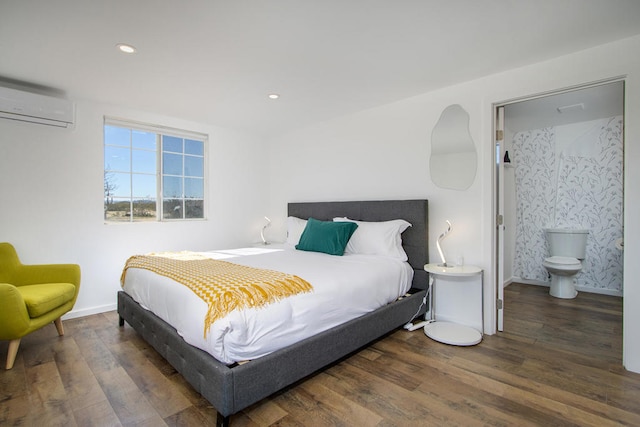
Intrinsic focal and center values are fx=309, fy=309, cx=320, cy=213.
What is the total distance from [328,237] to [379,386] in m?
1.60

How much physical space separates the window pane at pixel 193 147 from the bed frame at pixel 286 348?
2.13 metres

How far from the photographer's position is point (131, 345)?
2602 mm

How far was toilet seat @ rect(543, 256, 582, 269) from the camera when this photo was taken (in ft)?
12.4

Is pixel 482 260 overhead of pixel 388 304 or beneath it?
overhead

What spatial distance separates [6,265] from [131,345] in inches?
54.0

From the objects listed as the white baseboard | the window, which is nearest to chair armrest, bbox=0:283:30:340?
the white baseboard

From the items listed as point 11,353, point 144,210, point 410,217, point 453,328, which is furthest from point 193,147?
point 453,328

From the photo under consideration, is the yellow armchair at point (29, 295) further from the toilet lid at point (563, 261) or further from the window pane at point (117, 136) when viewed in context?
the toilet lid at point (563, 261)

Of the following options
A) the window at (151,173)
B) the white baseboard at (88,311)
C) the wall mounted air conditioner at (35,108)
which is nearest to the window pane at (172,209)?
the window at (151,173)

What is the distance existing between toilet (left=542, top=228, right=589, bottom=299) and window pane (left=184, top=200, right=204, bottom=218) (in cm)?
465

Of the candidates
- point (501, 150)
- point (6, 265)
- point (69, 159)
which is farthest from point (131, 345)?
point (501, 150)

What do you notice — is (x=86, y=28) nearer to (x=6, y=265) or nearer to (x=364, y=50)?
(x=364, y=50)

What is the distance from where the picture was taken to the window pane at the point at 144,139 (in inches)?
150

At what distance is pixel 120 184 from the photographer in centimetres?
370
